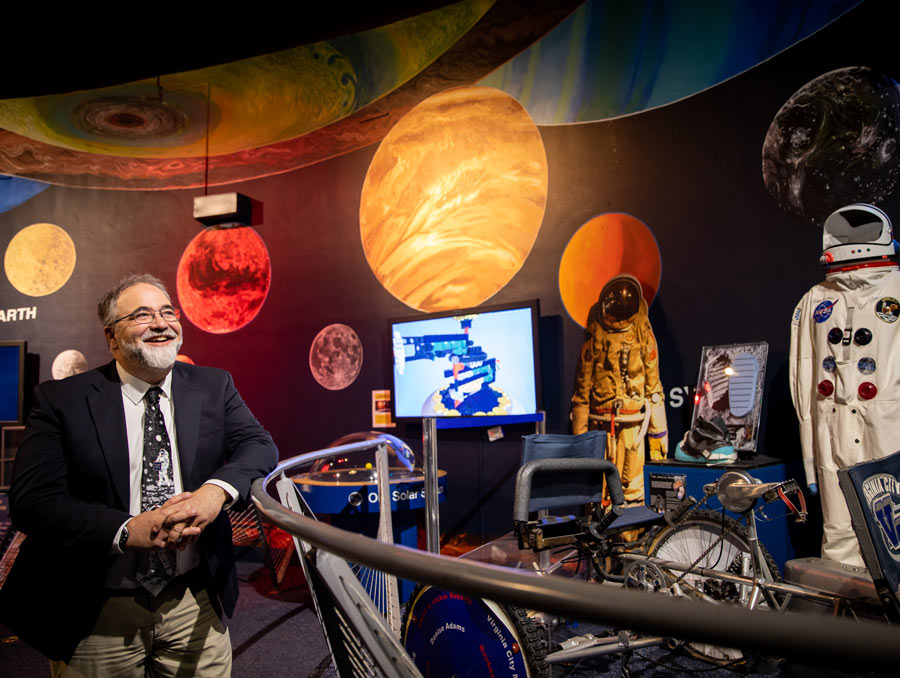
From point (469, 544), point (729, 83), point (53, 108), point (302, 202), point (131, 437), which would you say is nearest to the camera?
point (131, 437)

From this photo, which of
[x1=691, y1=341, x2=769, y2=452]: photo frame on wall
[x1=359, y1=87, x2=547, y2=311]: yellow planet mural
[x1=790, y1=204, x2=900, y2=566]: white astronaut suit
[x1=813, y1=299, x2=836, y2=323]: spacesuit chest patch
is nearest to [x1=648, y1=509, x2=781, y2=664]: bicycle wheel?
[x1=790, y1=204, x2=900, y2=566]: white astronaut suit

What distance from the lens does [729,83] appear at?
409 cm

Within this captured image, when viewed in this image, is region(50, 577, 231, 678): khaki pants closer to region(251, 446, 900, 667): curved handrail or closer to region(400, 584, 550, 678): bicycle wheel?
region(400, 584, 550, 678): bicycle wheel

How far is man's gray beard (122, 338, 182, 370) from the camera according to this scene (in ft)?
5.85

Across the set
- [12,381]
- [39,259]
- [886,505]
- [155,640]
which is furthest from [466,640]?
[39,259]

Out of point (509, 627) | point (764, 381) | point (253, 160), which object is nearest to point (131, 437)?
point (509, 627)

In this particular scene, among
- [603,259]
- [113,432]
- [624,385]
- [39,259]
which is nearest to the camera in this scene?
[113,432]

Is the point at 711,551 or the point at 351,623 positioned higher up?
the point at 351,623

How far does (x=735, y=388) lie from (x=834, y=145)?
1.60m

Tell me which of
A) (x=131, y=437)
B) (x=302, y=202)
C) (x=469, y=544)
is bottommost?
(x=469, y=544)

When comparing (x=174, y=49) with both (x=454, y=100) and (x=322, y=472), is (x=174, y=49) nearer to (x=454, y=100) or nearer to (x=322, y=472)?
(x=454, y=100)

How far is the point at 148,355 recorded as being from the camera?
1.79 meters

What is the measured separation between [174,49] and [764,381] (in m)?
5.65

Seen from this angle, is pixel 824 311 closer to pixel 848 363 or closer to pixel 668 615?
pixel 848 363
